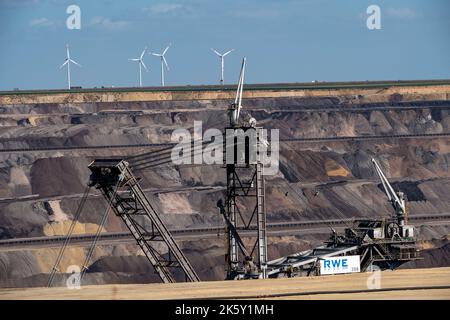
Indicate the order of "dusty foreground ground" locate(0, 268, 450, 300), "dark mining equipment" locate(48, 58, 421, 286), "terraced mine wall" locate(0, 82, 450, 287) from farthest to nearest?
"terraced mine wall" locate(0, 82, 450, 287) → "dark mining equipment" locate(48, 58, 421, 286) → "dusty foreground ground" locate(0, 268, 450, 300)

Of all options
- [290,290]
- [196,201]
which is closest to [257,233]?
[290,290]

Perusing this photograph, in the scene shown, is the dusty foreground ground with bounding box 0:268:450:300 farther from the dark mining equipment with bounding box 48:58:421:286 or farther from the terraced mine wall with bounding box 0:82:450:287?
the terraced mine wall with bounding box 0:82:450:287

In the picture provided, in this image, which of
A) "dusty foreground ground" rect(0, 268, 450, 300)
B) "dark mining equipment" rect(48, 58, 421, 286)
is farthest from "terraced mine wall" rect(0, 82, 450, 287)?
"dusty foreground ground" rect(0, 268, 450, 300)

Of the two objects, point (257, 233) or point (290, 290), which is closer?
point (290, 290)

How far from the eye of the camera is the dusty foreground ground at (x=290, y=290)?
56062 mm

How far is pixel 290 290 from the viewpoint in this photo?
5912 cm

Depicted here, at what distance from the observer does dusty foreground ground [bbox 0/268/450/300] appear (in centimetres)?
5606

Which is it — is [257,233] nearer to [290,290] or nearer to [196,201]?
[290,290]

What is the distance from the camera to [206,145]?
87.2 m

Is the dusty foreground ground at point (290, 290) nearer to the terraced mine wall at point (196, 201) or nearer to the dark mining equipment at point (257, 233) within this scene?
the dark mining equipment at point (257, 233)
